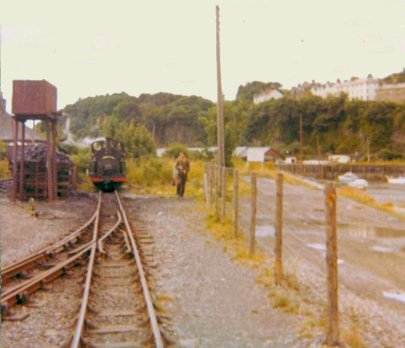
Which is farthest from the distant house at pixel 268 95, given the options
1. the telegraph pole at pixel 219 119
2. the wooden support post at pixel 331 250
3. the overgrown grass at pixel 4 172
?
the wooden support post at pixel 331 250

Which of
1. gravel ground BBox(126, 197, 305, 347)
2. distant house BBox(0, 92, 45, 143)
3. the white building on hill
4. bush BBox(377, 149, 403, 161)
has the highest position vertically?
the white building on hill

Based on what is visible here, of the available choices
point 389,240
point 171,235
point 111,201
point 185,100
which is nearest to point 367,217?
point 389,240

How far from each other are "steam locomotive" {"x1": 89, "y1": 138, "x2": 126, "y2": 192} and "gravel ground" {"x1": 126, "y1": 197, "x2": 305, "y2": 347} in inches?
619

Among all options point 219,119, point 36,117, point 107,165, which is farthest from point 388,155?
point 36,117

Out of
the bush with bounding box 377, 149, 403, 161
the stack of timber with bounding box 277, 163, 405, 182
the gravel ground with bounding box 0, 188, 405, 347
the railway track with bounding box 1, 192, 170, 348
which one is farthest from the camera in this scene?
the bush with bounding box 377, 149, 403, 161

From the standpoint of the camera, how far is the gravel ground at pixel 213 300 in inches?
249

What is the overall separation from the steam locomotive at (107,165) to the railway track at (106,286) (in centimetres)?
1520

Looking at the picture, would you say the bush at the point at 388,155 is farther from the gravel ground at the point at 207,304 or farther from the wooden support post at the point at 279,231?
the wooden support post at the point at 279,231

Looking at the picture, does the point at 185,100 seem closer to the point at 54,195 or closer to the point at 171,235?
the point at 54,195

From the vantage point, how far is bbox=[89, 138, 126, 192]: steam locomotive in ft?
95.8

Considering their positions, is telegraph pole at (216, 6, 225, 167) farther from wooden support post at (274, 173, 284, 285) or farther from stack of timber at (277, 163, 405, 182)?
stack of timber at (277, 163, 405, 182)

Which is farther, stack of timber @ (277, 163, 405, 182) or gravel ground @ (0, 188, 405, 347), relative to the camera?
stack of timber @ (277, 163, 405, 182)

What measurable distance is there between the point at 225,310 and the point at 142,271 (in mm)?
1955

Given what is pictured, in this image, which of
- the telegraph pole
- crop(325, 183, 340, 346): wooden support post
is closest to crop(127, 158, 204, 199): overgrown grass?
the telegraph pole
